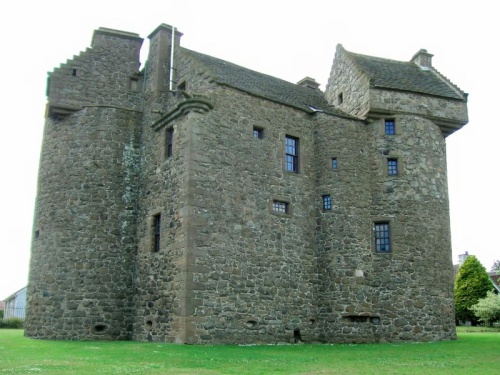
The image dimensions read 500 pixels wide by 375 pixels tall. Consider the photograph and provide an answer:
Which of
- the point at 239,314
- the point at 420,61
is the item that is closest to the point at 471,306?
Result: the point at 420,61

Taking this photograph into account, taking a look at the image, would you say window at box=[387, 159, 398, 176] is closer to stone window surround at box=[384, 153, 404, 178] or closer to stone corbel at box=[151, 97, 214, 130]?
stone window surround at box=[384, 153, 404, 178]

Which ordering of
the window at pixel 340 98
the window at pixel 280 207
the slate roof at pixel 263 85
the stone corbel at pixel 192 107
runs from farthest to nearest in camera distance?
the window at pixel 340 98 → the slate roof at pixel 263 85 → the window at pixel 280 207 → the stone corbel at pixel 192 107

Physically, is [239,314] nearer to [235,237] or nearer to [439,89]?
[235,237]

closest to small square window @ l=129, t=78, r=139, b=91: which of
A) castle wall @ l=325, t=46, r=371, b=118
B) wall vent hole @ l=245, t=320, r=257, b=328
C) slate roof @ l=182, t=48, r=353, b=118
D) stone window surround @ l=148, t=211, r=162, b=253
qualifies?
slate roof @ l=182, t=48, r=353, b=118

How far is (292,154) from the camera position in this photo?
79.8ft

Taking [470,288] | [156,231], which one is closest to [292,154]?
[156,231]

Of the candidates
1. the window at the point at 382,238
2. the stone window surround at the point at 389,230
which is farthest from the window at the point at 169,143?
the window at the point at 382,238

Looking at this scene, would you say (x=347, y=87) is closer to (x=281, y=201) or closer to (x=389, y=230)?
(x=389, y=230)

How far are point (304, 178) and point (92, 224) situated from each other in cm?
908

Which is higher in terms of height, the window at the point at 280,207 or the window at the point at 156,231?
the window at the point at 280,207

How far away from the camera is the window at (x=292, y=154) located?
24.1 m

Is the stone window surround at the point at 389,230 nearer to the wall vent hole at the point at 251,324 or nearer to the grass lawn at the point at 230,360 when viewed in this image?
the grass lawn at the point at 230,360

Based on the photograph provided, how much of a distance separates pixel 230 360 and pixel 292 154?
465 inches

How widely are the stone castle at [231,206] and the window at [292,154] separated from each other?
0.09 meters
